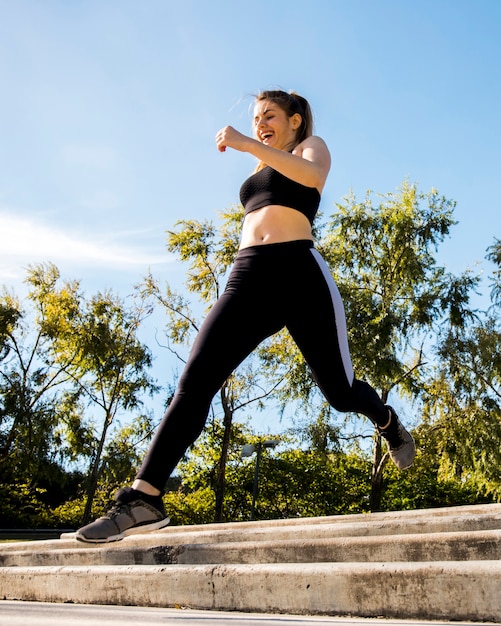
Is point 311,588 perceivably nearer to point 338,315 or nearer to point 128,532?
point 128,532

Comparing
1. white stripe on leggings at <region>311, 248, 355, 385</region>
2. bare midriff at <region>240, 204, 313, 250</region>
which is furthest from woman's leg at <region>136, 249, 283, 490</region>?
white stripe on leggings at <region>311, 248, 355, 385</region>

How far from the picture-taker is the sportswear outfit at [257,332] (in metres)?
2.78

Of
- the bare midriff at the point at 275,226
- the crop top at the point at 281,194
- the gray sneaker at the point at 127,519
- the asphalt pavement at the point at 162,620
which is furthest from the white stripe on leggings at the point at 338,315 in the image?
the asphalt pavement at the point at 162,620

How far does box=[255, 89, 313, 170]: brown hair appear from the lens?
3.59m

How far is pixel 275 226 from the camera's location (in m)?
3.12

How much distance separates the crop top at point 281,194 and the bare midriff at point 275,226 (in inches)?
1.3

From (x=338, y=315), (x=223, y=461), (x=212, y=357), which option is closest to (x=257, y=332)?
(x=212, y=357)

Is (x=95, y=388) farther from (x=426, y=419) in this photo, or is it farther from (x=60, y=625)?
(x=60, y=625)

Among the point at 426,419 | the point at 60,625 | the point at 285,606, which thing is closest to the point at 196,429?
the point at 285,606

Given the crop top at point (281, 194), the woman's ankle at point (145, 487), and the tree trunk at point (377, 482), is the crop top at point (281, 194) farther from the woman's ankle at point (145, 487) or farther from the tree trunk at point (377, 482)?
the tree trunk at point (377, 482)

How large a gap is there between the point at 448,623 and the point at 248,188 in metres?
2.23

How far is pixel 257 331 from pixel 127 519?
1.03m

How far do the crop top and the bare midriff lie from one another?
0.03 m

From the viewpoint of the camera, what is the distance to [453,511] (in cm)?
458
